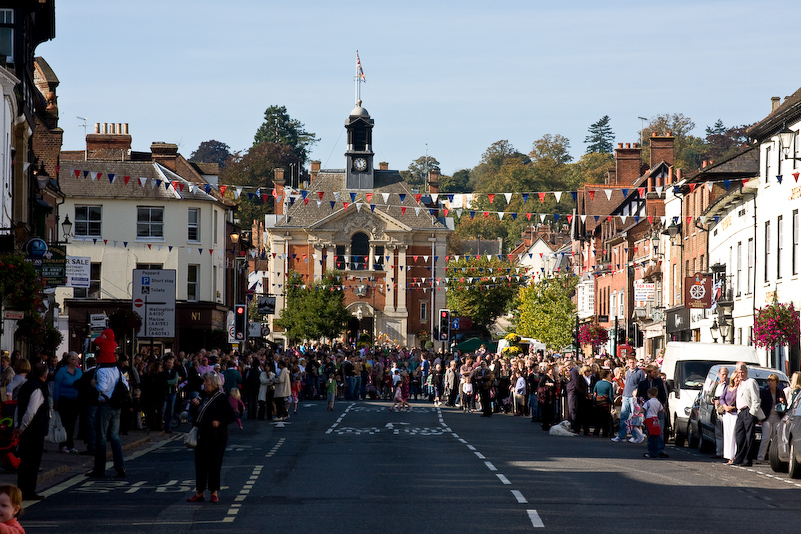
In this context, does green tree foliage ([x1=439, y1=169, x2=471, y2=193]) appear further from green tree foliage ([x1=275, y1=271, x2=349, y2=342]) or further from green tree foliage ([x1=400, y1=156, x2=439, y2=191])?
green tree foliage ([x1=275, y1=271, x2=349, y2=342])

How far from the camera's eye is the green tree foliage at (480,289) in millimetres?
102000

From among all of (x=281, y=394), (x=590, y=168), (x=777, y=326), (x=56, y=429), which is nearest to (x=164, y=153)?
(x=281, y=394)

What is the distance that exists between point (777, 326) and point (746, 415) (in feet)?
44.1

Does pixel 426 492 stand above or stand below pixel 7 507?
below

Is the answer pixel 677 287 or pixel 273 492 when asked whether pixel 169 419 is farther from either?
pixel 677 287

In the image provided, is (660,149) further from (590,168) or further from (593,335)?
(590,168)

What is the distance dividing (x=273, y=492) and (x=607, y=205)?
59108mm

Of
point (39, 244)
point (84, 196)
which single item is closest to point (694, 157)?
point (84, 196)

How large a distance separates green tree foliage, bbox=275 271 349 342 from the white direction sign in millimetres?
53748

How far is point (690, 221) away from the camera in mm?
50156

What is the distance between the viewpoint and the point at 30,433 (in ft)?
44.5

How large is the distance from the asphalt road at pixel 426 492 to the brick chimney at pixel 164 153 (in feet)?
130

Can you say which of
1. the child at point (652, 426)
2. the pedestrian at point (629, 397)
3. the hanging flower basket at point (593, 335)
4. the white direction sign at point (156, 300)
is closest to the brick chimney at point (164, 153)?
the hanging flower basket at point (593, 335)

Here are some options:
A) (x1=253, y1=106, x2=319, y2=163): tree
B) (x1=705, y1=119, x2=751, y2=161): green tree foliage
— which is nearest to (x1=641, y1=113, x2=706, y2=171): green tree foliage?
Result: (x1=705, y1=119, x2=751, y2=161): green tree foliage
